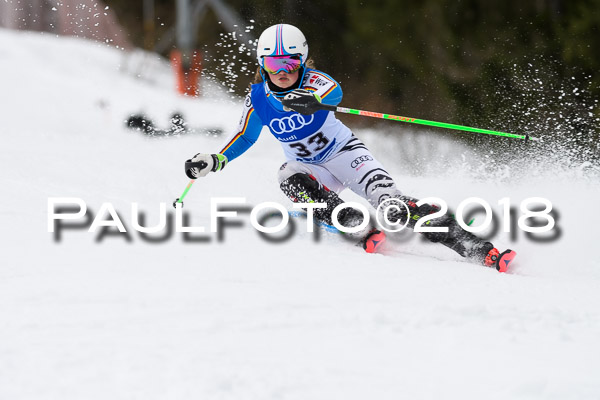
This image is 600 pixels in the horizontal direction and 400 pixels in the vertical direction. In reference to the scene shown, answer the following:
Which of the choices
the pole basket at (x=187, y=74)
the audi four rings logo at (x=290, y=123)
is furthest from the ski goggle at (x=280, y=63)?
the pole basket at (x=187, y=74)

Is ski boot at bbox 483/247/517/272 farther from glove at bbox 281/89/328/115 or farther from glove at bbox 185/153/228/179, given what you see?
glove at bbox 185/153/228/179

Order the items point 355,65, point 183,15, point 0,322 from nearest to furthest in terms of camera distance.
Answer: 1. point 0,322
2. point 355,65
3. point 183,15

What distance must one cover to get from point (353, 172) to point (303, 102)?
60 centimetres

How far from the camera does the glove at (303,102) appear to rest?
398 cm

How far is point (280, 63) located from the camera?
4.07m

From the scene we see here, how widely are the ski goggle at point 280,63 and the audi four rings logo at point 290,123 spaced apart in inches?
10.6

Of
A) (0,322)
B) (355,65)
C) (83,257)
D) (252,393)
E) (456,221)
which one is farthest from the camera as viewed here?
(355,65)

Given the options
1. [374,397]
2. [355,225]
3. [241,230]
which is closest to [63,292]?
[374,397]

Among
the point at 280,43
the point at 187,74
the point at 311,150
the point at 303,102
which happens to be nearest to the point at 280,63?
the point at 280,43

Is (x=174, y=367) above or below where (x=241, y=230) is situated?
below

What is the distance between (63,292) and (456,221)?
2.11m

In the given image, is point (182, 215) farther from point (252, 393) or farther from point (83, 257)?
point (252, 393)

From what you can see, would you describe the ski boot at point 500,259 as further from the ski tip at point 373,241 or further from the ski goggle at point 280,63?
Result: the ski goggle at point 280,63

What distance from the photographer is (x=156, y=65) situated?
2175cm
